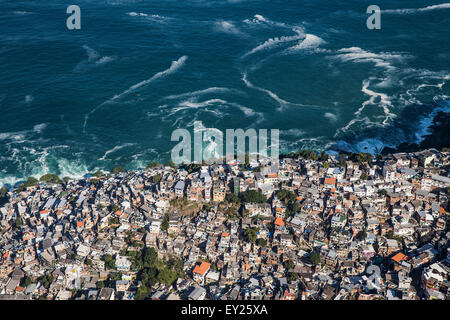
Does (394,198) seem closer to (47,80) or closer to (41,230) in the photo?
(41,230)

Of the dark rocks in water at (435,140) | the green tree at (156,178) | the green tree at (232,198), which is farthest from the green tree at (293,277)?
the dark rocks in water at (435,140)

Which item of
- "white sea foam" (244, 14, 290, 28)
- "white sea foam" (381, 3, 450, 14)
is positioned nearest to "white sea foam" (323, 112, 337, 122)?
"white sea foam" (244, 14, 290, 28)

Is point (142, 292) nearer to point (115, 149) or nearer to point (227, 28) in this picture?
point (115, 149)

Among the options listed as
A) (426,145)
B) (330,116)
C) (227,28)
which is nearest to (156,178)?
(330,116)

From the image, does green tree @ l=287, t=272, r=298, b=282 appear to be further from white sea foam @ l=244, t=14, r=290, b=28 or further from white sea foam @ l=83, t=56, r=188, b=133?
white sea foam @ l=244, t=14, r=290, b=28

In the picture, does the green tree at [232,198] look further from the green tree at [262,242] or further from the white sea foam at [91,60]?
the white sea foam at [91,60]

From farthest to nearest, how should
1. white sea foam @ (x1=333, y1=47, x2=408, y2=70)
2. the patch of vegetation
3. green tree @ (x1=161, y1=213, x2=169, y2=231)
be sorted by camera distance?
white sea foam @ (x1=333, y1=47, x2=408, y2=70), green tree @ (x1=161, y1=213, x2=169, y2=231), the patch of vegetation
